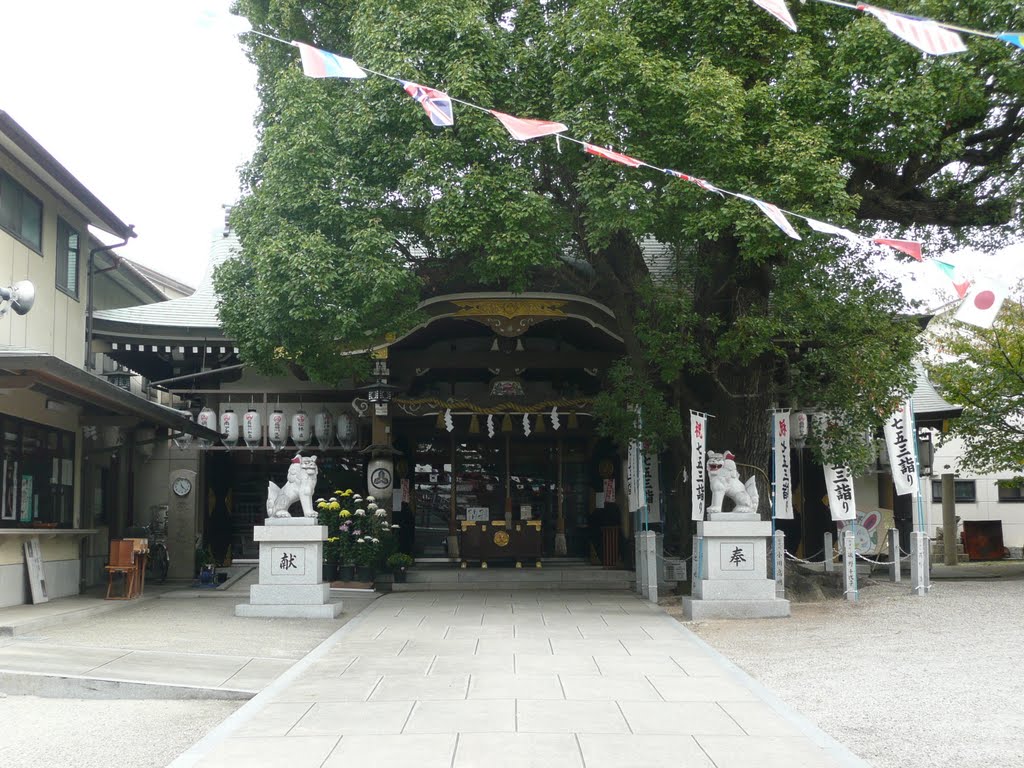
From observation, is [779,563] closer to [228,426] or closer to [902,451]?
[902,451]

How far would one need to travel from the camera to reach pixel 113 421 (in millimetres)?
16219

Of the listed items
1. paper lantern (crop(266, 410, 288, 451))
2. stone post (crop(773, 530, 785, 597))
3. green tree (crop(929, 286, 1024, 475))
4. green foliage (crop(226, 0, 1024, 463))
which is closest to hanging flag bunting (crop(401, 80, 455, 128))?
green foliage (crop(226, 0, 1024, 463))

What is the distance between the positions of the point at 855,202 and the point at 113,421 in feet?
38.6

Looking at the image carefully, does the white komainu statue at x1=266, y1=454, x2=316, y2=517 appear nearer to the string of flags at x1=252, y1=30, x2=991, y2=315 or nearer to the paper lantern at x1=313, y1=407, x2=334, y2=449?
the paper lantern at x1=313, y1=407, x2=334, y2=449

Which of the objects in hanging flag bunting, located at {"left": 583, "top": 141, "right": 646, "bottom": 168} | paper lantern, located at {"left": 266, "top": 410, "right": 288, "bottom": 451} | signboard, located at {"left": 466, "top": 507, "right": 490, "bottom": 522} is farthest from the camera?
signboard, located at {"left": 466, "top": 507, "right": 490, "bottom": 522}

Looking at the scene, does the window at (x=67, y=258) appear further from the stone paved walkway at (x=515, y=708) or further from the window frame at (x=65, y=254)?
the stone paved walkway at (x=515, y=708)

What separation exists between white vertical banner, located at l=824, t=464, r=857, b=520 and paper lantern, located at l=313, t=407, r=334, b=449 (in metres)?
9.19

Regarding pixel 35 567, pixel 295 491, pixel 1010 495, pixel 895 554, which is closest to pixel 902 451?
pixel 895 554

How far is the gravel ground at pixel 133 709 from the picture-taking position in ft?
22.5

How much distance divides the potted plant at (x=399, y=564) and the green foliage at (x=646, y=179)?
3872 mm

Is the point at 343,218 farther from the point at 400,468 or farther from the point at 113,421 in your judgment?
the point at 400,468

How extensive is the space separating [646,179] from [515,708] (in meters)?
7.78

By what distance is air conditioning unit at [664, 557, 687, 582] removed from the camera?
18.5 metres

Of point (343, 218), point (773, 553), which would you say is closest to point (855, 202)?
point (773, 553)
